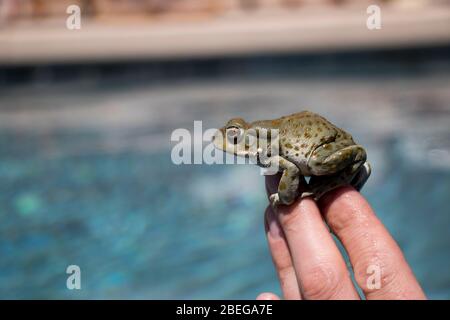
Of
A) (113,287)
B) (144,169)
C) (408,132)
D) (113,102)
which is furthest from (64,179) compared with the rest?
(408,132)

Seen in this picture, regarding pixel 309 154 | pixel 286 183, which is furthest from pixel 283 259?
pixel 309 154

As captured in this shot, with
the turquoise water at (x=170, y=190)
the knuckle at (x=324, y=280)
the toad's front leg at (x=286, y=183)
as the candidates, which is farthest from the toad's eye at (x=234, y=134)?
the turquoise water at (x=170, y=190)

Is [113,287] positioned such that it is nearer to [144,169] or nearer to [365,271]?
[144,169]

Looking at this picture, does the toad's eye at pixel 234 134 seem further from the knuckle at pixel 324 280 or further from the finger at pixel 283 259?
the knuckle at pixel 324 280

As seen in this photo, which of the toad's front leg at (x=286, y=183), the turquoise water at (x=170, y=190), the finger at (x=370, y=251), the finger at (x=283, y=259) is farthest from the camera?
the turquoise water at (x=170, y=190)

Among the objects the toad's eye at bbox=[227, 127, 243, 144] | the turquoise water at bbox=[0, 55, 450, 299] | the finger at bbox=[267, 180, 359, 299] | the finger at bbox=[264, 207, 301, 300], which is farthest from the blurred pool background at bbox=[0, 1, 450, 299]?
the finger at bbox=[267, 180, 359, 299]
